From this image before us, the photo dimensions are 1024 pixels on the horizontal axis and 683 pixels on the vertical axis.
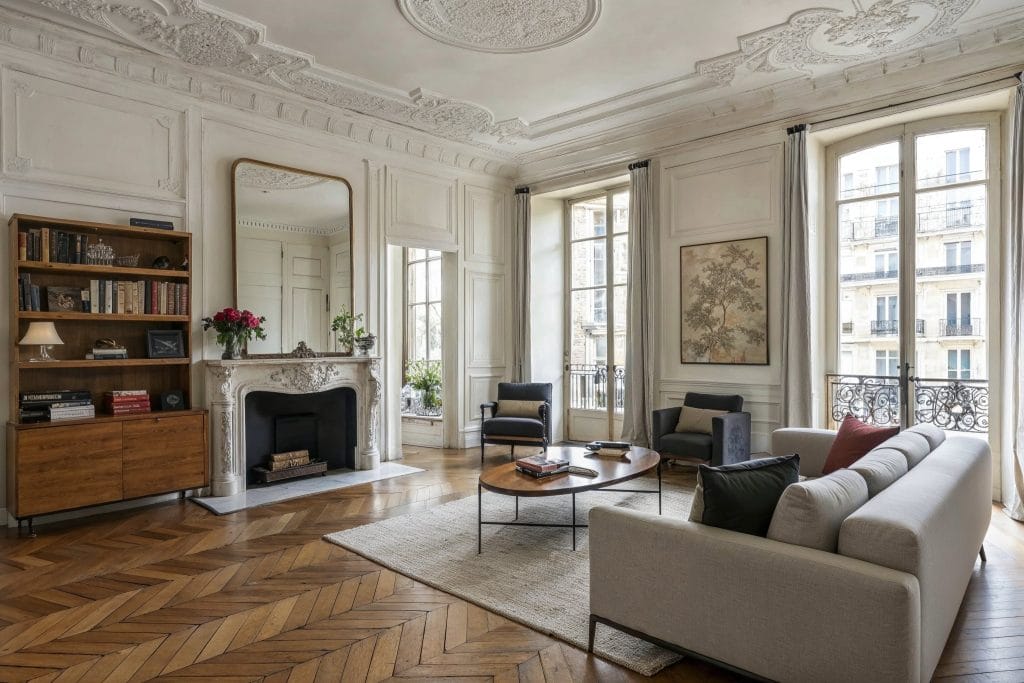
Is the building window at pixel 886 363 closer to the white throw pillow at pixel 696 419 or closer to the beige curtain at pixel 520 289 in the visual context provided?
the white throw pillow at pixel 696 419

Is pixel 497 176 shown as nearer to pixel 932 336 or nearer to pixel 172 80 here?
pixel 172 80

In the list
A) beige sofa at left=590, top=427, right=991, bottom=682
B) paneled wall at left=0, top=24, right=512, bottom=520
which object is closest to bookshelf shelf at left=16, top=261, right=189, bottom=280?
paneled wall at left=0, top=24, right=512, bottom=520

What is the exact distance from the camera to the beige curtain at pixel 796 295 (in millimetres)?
5016

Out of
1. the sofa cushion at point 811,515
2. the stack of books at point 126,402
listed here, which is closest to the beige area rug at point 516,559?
the sofa cushion at point 811,515

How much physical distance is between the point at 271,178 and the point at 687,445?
4.17 metres

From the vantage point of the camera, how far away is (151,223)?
4488 millimetres

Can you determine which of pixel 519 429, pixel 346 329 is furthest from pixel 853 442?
pixel 346 329

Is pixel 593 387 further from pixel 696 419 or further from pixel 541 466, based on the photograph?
pixel 541 466

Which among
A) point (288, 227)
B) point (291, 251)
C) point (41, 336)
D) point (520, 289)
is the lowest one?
point (41, 336)

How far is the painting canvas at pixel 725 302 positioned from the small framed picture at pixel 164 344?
14.1 ft

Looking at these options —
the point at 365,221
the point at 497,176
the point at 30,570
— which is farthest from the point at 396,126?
the point at 30,570

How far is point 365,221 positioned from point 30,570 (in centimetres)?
374

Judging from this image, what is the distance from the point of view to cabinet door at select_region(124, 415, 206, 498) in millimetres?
4242

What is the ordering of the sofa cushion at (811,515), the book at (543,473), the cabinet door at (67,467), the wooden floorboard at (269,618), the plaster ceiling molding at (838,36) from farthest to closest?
the plaster ceiling molding at (838,36) → the cabinet door at (67,467) → the book at (543,473) → the wooden floorboard at (269,618) → the sofa cushion at (811,515)
